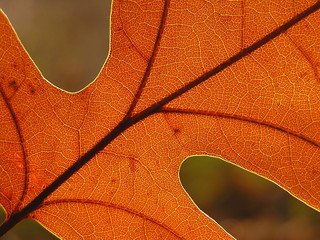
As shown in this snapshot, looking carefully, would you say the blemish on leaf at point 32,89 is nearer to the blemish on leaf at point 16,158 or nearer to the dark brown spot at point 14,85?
the dark brown spot at point 14,85

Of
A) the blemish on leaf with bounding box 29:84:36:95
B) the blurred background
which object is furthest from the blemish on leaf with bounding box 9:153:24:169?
the blurred background

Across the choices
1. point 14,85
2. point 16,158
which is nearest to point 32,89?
point 14,85

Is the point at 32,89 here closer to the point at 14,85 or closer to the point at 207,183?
the point at 14,85

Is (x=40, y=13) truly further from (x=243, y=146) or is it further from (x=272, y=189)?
(x=243, y=146)

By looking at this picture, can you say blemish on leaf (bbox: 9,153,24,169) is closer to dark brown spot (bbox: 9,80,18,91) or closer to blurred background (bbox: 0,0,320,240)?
dark brown spot (bbox: 9,80,18,91)

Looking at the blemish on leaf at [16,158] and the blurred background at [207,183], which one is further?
the blurred background at [207,183]

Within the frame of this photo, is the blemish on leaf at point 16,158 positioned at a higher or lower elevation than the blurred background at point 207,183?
lower

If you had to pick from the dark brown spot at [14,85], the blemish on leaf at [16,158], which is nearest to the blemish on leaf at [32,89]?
the dark brown spot at [14,85]

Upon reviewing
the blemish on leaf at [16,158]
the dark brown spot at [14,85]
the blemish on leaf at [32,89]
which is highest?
the blemish on leaf at [32,89]

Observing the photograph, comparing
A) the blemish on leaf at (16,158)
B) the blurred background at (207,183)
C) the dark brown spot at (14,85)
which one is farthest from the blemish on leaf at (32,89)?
the blurred background at (207,183)
